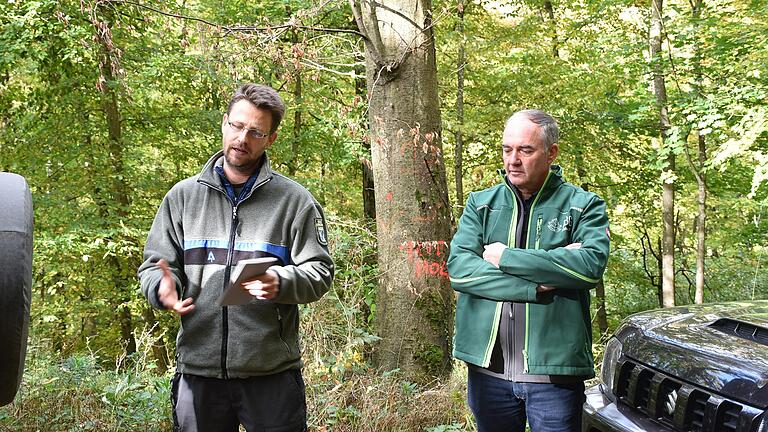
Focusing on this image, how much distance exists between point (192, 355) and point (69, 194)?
33.3 feet

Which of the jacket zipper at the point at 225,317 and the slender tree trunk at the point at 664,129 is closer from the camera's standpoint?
the jacket zipper at the point at 225,317

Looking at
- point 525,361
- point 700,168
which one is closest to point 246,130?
point 525,361

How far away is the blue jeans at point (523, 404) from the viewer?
104 inches

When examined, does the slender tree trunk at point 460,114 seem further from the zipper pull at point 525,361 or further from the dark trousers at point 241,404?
the dark trousers at point 241,404

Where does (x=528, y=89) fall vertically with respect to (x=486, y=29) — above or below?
below

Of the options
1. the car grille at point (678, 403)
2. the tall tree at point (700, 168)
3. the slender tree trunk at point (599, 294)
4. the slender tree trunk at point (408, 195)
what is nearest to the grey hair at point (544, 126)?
the car grille at point (678, 403)

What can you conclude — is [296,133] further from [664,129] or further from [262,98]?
[262,98]

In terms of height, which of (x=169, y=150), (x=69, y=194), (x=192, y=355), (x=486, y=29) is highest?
(x=486, y=29)

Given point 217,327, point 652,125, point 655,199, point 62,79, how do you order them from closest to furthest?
point 217,327 → point 62,79 → point 652,125 → point 655,199

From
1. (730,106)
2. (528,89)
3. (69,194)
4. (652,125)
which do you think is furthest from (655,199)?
(69,194)

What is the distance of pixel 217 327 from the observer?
8.03 ft

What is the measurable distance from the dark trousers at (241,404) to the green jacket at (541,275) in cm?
75

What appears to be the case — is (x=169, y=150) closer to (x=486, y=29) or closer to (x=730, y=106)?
Result: (x=486, y=29)

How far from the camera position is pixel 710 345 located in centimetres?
235
